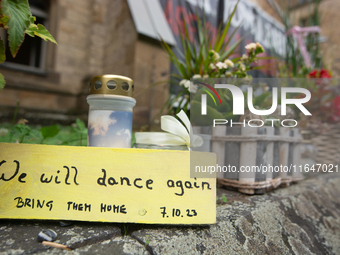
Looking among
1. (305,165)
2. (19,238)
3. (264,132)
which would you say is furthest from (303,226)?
(19,238)

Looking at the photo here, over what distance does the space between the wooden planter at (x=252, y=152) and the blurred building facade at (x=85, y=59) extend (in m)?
1.97

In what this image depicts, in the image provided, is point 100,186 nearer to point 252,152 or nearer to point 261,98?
point 252,152

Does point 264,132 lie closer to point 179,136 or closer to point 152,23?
point 179,136

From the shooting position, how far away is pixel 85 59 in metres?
4.64

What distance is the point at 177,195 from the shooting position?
0.68 metres

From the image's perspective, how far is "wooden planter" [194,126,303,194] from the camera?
962mm

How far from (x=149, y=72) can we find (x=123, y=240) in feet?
9.12

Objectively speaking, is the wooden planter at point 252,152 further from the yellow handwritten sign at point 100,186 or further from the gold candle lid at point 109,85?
the gold candle lid at point 109,85

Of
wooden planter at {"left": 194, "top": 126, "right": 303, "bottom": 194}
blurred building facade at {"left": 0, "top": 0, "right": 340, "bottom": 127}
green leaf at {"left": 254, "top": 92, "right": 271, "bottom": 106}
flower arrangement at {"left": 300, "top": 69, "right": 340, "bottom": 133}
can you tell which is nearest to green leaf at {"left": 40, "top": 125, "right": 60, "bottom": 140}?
wooden planter at {"left": 194, "top": 126, "right": 303, "bottom": 194}

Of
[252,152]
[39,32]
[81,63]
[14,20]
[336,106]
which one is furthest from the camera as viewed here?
[81,63]

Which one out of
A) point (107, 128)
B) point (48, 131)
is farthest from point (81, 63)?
point (107, 128)

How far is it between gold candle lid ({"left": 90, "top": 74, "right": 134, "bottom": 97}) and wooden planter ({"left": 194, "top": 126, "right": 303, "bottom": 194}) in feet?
1.57

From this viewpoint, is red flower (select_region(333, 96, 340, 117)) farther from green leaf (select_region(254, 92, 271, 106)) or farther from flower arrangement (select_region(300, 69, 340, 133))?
green leaf (select_region(254, 92, 271, 106))

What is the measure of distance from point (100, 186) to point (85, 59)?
4626 millimetres
